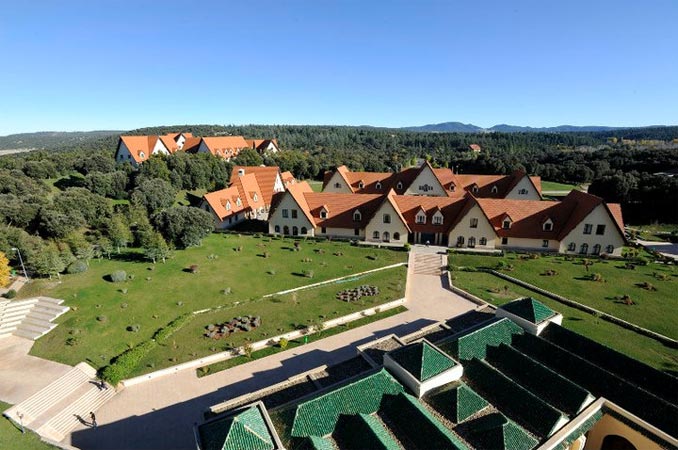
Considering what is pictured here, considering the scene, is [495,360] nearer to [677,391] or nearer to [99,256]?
[677,391]

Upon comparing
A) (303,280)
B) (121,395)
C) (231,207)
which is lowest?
(121,395)

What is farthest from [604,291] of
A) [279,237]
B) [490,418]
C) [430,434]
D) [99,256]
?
[99,256]

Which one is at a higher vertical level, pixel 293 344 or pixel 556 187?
pixel 556 187

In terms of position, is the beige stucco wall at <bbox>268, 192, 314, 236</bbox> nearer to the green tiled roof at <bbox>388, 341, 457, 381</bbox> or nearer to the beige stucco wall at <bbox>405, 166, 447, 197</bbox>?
the beige stucco wall at <bbox>405, 166, 447, 197</bbox>

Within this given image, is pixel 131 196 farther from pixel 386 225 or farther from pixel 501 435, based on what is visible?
pixel 501 435

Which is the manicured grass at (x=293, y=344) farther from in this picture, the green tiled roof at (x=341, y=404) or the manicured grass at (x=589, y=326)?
the green tiled roof at (x=341, y=404)

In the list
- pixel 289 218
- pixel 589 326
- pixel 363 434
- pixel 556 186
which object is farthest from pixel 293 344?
pixel 556 186
